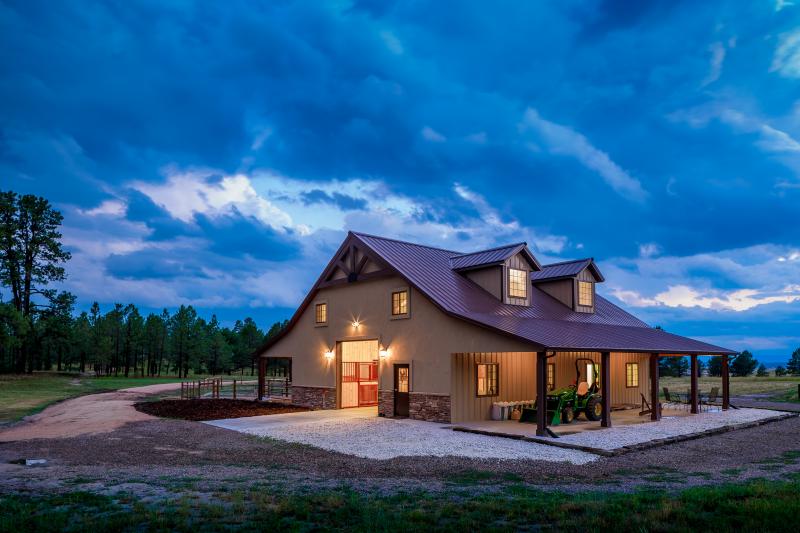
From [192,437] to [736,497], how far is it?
13247 mm

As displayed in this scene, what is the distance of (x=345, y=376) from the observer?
2414 centimetres

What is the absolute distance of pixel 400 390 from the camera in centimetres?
2066

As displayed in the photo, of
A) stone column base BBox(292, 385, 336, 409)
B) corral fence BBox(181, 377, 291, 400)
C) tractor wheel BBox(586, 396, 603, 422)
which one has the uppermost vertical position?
tractor wheel BBox(586, 396, 603, 422)

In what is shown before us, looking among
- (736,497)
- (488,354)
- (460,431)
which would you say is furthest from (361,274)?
(736,497)

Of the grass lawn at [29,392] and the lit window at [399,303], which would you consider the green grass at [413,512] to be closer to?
the lit window at [399,303]

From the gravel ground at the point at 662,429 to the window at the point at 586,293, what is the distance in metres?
6.37

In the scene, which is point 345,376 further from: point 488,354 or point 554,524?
point 554,524

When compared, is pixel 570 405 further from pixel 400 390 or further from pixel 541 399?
pixel 400 390

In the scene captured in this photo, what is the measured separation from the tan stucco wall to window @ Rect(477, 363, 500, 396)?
4.32 feet

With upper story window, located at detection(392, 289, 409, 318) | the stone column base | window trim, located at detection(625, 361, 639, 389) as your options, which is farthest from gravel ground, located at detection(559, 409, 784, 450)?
the stone column base

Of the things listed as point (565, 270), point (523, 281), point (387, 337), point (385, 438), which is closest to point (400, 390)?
point (387, 337)

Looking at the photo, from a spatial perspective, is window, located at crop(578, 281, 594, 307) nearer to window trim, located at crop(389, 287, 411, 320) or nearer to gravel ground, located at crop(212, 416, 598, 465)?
window trim, located at crop(389, 287, 411, 320)

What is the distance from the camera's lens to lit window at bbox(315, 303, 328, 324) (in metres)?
24.9

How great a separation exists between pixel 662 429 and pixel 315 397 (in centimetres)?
1384
